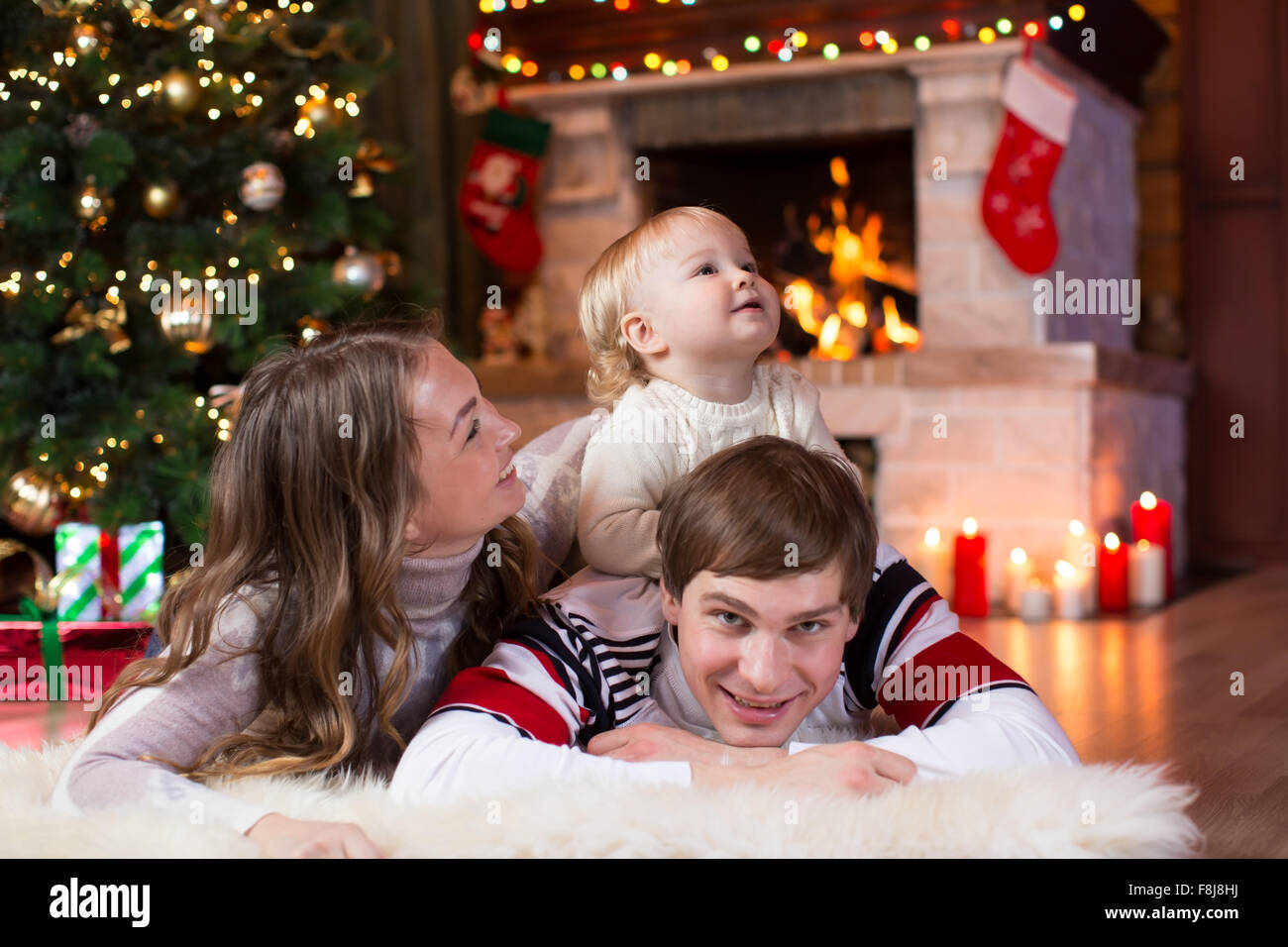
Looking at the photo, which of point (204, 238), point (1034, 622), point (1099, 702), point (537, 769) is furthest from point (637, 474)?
point (1034, 622)

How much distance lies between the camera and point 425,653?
157 centimetres

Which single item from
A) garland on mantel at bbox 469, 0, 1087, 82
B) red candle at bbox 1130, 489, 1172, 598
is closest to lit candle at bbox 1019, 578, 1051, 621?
red candle at bbox 1130, 489, 1172, 598

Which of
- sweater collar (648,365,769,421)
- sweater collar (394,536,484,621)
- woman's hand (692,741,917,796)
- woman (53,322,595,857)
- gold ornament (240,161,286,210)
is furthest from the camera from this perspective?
gold ornament (240,161,286,210)

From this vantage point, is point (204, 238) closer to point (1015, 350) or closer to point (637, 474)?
point (637, 474)

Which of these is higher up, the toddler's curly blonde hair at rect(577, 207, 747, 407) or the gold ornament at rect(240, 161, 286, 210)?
the gold ornament at rect(240, 161, 286, 210)

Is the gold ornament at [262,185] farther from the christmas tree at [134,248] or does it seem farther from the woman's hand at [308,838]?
the woman's hand at [308,838]

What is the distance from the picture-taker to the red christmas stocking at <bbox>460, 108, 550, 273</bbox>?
12.6 feet

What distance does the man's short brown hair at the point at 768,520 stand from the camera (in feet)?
4.71

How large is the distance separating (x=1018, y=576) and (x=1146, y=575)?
0.33 m

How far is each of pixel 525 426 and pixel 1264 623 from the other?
1.87m

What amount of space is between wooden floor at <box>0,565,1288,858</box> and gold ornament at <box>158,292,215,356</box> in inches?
26.4

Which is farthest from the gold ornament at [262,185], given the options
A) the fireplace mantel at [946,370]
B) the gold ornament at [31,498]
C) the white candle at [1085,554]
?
the white candle at [1085,554]

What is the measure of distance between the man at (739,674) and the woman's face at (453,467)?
0.14 meters

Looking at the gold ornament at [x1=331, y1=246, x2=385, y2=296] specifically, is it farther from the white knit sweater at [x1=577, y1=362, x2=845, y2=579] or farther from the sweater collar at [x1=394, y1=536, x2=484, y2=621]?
the sweater collar at [x1=394, y1=536, x2=484, y2=621]
